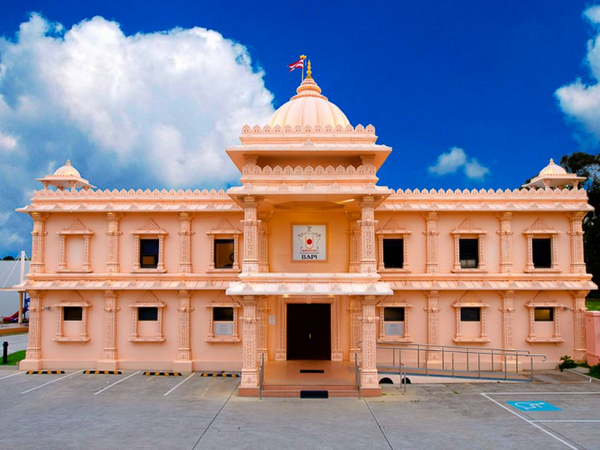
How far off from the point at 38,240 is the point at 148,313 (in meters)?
6.50

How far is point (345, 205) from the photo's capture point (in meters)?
20.6

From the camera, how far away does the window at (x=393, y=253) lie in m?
22.2

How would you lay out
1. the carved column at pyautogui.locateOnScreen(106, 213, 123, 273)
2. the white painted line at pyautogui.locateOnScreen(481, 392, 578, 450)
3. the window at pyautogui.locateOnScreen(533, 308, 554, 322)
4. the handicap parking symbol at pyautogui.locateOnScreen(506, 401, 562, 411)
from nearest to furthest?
the white painted line at pyautogui.locateOnScreen(481, 392, 578, 450), the handicap parking symbol at pyautogui.locateOnScreen(506, 401, 562, 411), the window at pyautogui.locateOnScreen(533, 308, 554, 322), the carved column at pyautogui.locateOnScreen(106, 213, 123, 273)

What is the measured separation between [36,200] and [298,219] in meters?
12.9

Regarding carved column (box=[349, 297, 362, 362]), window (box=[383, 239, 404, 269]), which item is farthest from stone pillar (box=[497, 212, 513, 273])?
carved column (box=[349, 297, 362, 362])

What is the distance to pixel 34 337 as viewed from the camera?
863 inches

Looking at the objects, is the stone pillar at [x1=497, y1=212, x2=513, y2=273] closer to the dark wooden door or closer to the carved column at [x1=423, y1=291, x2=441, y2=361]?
the carved column at [x1=423, y1=291, x2=441, y2=361]

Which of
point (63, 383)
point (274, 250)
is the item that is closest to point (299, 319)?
point (274, 250)

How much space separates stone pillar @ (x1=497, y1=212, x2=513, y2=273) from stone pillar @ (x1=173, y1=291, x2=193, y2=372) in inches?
591

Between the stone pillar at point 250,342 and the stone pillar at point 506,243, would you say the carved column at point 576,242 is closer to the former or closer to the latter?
the stone pillar at point 506,243

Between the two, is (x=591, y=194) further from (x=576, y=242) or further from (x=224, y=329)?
(x=224, y=329)

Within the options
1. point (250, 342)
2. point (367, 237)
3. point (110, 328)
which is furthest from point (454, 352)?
point (110, 328)

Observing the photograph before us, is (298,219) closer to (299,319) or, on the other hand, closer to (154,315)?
(299,319)

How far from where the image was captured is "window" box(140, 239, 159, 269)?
22562 mm
